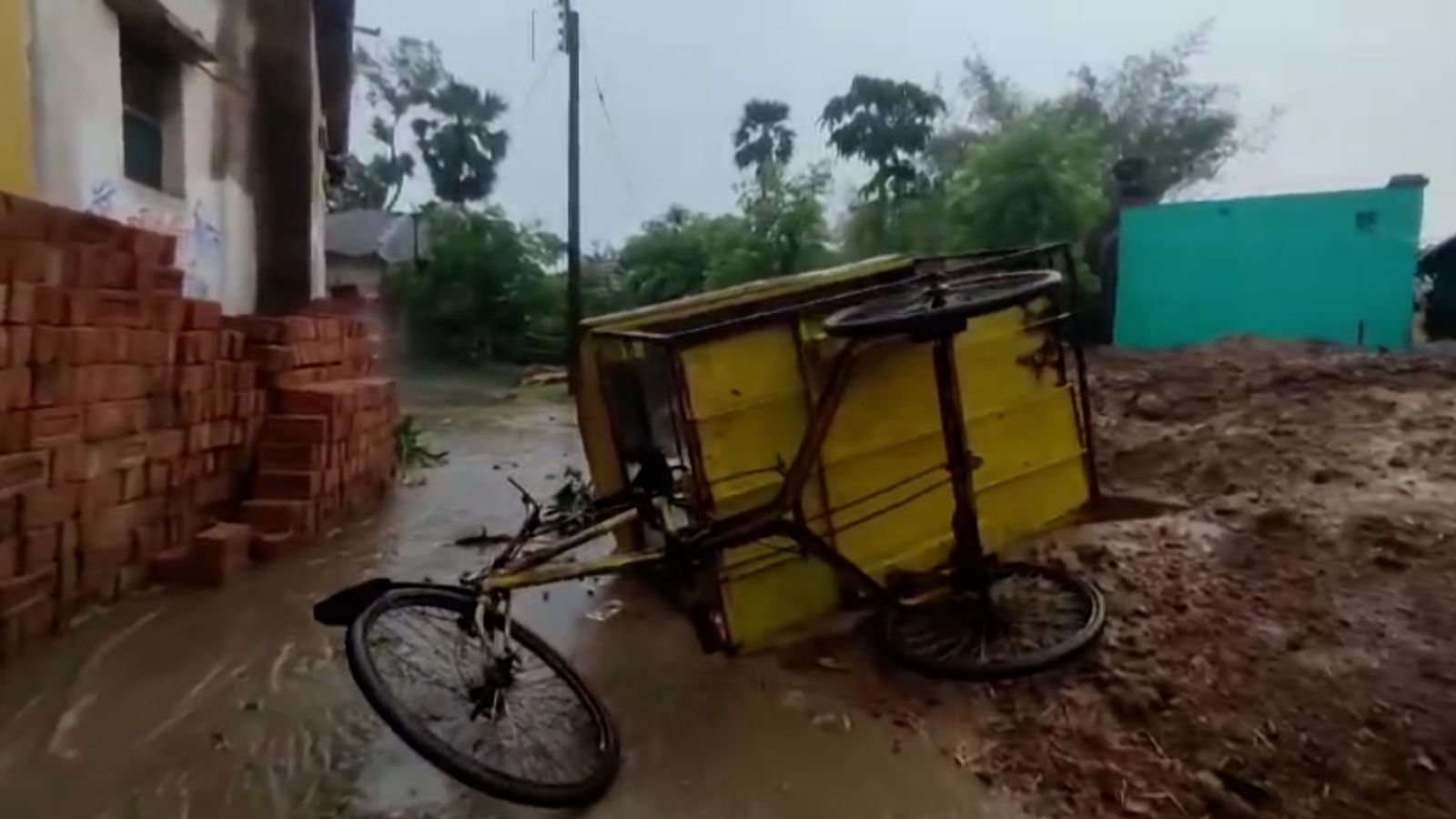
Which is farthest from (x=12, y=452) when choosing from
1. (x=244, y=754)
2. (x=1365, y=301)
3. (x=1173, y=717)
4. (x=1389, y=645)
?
(x=1365, y=301)

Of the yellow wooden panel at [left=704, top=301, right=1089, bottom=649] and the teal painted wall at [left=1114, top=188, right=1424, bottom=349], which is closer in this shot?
the yellow wooden panel at [left=704, top=301, right=1089, bottom=649]

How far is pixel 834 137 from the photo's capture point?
20.9m

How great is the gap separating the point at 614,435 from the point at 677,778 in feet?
6.64

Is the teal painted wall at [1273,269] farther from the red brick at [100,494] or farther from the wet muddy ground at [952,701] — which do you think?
the red brick at [100,494]

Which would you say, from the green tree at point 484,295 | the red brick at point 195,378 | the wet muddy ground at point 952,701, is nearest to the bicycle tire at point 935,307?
the wet muddy ground at point 952,701

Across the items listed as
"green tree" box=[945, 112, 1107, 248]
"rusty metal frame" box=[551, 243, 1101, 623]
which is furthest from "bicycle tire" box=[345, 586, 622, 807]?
"green tree" box=[945, 112, 1107, 248]

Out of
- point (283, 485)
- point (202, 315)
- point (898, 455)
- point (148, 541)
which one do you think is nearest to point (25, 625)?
point (148, 541)

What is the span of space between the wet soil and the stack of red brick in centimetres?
265

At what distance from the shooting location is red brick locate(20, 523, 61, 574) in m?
3.74

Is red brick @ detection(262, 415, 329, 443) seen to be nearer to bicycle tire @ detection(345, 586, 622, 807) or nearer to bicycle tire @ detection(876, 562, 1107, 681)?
bicycle tire @ detection(345, 586, 622, 807)

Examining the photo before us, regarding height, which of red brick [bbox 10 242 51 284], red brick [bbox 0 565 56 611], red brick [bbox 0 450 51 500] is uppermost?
red brick [bbox 10 242 51 284]

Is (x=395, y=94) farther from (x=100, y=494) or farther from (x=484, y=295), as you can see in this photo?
(x=100, y=494)

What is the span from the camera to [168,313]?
4.71 metres

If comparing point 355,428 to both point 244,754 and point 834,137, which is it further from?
point 834,137
